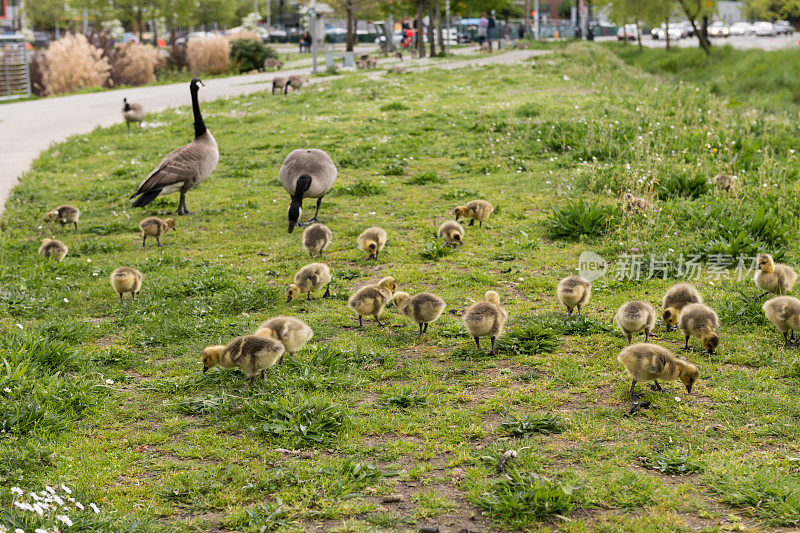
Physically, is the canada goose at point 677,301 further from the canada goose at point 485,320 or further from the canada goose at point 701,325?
the canada goose at point 485,320

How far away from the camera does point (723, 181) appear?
11.2 m

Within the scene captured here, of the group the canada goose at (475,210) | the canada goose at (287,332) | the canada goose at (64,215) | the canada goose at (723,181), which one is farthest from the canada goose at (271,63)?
the canada goose at (287,332)

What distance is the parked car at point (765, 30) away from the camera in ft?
278

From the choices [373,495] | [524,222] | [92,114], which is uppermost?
[92,114]

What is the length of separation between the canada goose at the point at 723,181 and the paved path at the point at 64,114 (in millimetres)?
11713

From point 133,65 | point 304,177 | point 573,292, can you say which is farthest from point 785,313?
point 133,65

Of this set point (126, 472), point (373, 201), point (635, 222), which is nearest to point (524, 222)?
point (635, 222)

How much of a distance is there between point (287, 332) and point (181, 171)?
6.02 metres

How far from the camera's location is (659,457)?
486 centimetres

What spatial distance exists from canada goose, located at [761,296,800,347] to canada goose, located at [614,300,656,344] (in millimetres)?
1018

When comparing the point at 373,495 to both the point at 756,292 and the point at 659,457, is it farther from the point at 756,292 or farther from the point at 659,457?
the point at 756,292

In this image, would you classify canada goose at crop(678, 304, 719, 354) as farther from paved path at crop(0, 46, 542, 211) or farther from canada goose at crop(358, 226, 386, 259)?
paved path at crop(0, 46, 542, 211)

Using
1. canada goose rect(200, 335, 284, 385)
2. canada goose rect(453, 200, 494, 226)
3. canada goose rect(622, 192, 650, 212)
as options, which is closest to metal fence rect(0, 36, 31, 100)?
canada goose rect(453, 200, 494, 226)

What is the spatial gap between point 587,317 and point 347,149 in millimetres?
10261
